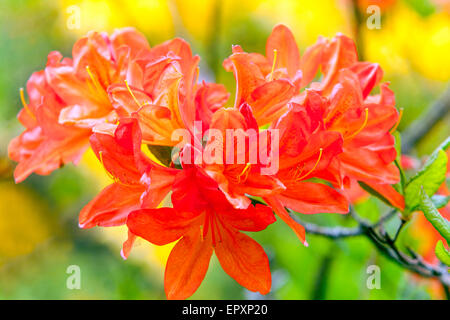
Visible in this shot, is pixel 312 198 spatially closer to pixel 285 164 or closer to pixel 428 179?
pixel 285 164

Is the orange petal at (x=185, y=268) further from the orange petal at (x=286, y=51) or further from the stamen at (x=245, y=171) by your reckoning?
the orange petal at (x=286, y=51)

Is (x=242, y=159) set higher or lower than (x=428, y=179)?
higher

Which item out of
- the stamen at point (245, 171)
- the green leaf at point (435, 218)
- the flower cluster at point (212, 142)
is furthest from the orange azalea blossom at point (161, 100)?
the green leaf at point (435, 218)

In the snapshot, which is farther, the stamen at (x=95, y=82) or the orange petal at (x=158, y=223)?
the stamen at (x=95, y=82)

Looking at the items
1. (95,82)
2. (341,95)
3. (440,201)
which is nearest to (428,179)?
(440,201)

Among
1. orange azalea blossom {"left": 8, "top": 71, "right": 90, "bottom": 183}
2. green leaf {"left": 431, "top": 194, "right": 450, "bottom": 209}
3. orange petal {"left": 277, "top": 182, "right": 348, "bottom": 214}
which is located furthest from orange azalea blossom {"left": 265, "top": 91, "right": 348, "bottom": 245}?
orange azalea blossom {"left": 8, "top": 71, "right": 90, "bottom": 183}

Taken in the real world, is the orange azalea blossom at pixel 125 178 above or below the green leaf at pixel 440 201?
above

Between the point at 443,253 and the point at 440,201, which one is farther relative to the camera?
the point at 440,201

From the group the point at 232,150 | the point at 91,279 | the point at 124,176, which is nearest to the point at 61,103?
the point at 124,176

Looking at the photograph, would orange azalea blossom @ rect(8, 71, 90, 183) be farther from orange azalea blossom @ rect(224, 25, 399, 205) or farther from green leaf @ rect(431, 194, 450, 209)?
green leaf @ rect(431, 194, 450, 209)
